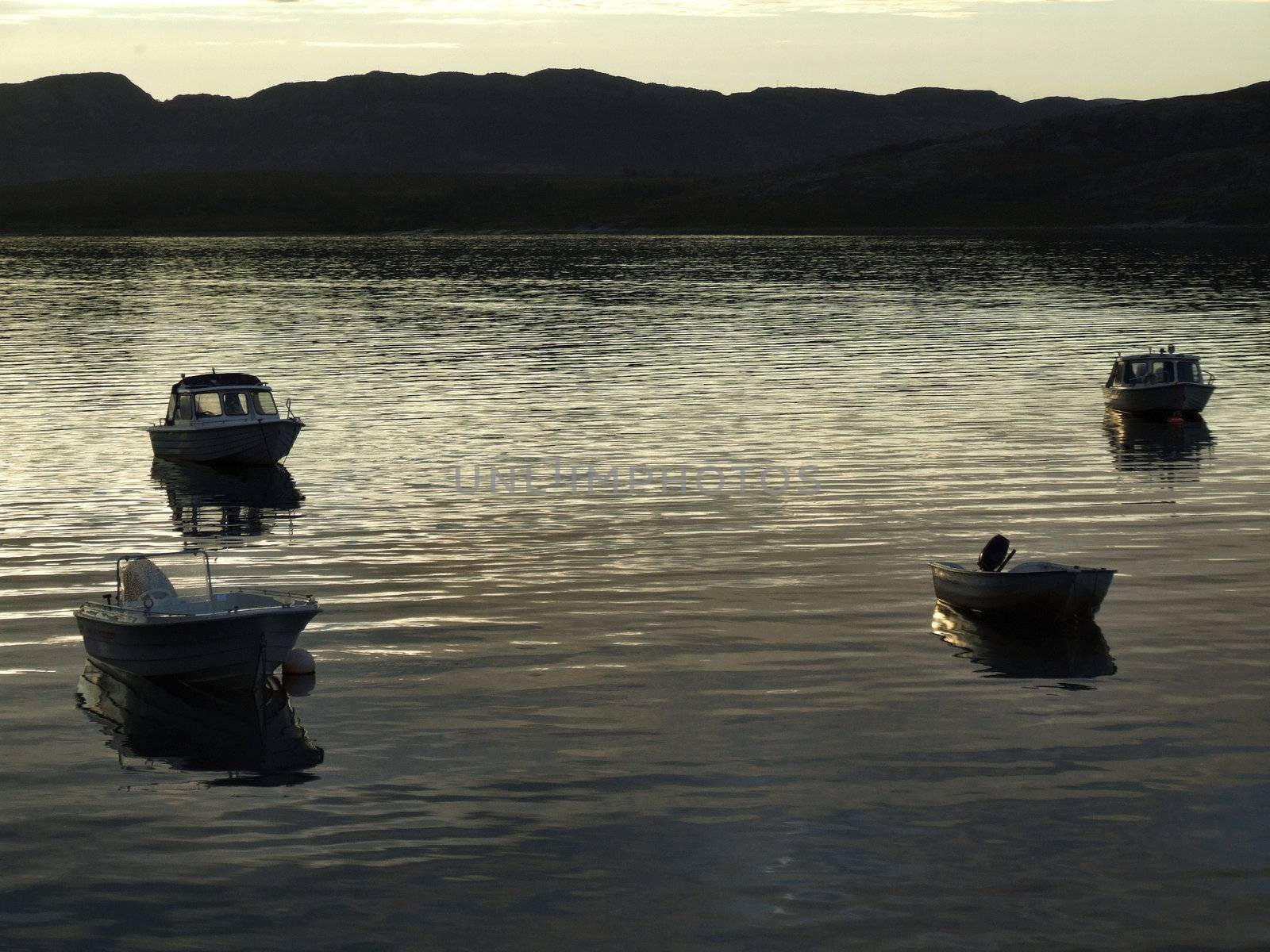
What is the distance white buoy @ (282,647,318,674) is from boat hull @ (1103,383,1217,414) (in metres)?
43.4

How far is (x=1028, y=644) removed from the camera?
1209 inches

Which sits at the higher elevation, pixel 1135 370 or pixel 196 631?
pixel 1135 370

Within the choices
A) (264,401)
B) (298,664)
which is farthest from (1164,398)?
(298,664)

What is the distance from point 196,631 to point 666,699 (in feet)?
24.7

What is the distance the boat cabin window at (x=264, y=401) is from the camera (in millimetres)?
56875

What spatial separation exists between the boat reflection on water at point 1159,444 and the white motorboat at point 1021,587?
19794 millimetres

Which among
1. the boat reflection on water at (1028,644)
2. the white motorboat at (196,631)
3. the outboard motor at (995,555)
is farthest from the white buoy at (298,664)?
the outboard motor at (995,555)

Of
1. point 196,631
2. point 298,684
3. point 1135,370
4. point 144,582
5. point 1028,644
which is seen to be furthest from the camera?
point 1135,370

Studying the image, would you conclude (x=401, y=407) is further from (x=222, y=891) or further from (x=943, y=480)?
(x=222, y=891)

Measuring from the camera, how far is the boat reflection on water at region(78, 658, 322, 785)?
2448cm

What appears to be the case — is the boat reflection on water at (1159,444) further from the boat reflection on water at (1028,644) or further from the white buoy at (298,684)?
the white buoy at (298,684)

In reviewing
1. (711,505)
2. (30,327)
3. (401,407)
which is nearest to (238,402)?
(401,407)

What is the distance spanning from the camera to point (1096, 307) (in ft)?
401

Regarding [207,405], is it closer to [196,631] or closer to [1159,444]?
[196,631]
